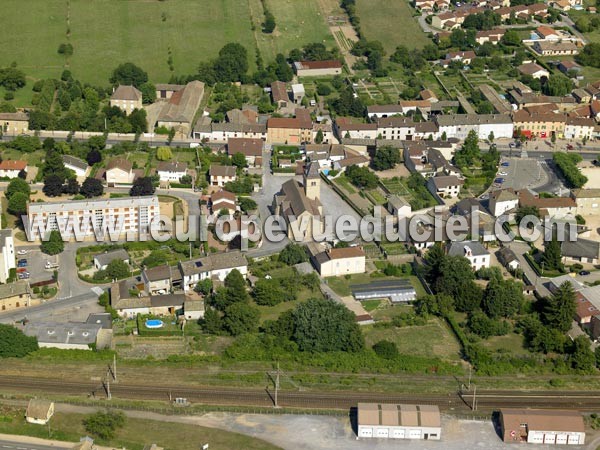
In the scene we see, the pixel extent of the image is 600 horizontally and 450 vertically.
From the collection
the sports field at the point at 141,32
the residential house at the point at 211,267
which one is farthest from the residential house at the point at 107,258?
the sports field at the point at 141,32

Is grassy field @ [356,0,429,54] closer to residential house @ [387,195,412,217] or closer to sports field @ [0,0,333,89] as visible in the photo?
sports field @ [0,0,333,89]

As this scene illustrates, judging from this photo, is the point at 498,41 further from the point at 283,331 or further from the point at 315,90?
the point at 283,331

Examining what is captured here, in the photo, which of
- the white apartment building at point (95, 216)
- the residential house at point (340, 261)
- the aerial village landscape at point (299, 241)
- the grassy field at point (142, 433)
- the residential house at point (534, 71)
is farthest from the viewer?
the residential house at point (534, 71)

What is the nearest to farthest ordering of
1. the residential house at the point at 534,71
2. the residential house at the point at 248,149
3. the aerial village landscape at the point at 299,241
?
the aerial village landscape at the point at 299,241 → the residential house at the point at 248,149 → the residential house at the point at 534,71

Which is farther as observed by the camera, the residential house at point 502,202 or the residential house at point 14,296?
the residential house at point 502,202

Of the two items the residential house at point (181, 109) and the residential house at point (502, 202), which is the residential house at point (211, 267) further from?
the residential house at point (181, 109)

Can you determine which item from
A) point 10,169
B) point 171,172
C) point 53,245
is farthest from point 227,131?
point 53,245

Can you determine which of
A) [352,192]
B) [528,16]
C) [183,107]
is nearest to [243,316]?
[352,192]
